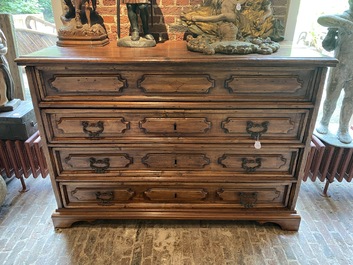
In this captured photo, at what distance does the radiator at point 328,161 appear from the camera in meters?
1.99

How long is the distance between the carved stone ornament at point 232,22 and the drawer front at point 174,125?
0.40 m

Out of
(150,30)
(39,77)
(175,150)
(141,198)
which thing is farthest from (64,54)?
(141,198)

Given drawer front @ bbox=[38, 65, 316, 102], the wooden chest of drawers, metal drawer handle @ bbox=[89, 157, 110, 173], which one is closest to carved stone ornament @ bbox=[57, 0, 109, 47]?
the wooden chest of drawers

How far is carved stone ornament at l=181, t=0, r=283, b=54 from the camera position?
1.60 meters

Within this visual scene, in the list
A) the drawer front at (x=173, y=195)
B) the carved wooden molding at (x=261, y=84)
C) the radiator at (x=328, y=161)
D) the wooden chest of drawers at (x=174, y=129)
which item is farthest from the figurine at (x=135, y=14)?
A: the radiator at (x=328, y=161)

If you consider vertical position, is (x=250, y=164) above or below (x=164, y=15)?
below

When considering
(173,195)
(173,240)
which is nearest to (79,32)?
(173,195)

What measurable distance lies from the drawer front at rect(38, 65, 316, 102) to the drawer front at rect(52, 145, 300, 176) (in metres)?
0.32

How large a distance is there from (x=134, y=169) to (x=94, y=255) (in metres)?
0.59

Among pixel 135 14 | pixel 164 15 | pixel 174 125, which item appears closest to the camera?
pixel 174 125

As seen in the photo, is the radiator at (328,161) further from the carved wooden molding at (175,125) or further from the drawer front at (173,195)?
the carved wooden molding at (175,125)

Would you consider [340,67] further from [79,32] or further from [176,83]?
[79,32]

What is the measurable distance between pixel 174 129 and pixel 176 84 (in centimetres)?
26

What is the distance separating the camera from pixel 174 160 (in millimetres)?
1656
